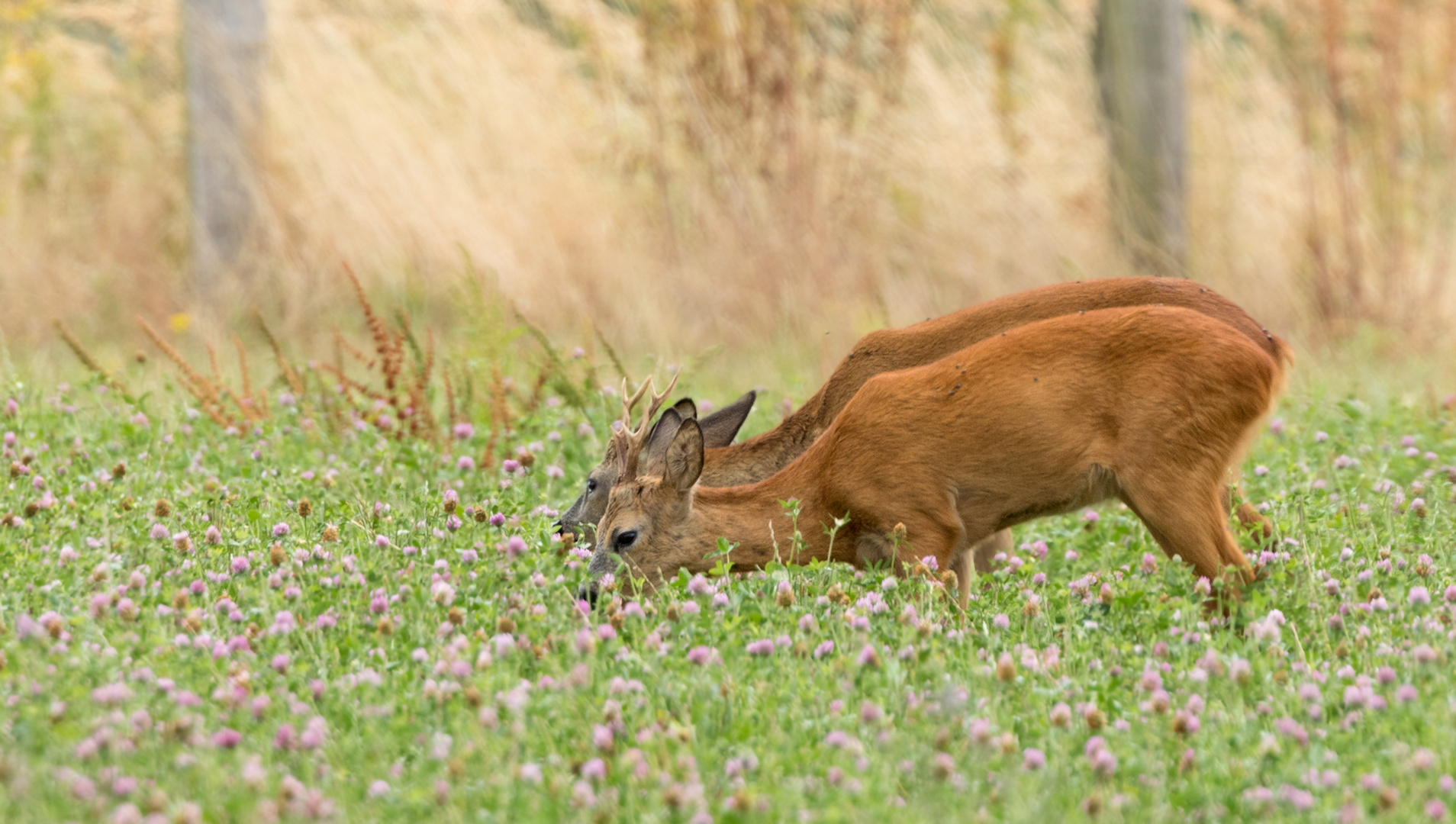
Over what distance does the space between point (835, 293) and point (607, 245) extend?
1.34 metres

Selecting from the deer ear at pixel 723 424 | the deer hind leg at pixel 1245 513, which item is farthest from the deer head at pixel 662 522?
the deer hind leg at pixel 1245 513

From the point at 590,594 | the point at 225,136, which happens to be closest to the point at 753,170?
the point at 225,136

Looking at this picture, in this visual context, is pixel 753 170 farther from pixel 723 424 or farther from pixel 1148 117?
pixel 723 424

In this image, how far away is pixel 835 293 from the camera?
8906 millimetres

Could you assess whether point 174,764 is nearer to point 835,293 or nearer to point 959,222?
point 835,293

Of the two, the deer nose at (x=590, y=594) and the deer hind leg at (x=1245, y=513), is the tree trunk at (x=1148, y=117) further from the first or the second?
the deer nose at (x=590, y=594)

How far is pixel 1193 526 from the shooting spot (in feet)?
14.3

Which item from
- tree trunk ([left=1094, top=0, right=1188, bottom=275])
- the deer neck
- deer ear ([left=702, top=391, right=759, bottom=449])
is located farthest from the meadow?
tree trunk ([left=1094, top=0, right=1188, bottom=275])

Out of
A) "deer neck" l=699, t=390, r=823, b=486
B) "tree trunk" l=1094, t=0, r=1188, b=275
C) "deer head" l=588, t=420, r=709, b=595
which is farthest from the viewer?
"tree trunk" l=1094, t=0, r=1188, b=275

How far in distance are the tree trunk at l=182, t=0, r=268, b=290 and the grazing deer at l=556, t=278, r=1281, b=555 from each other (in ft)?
16.1

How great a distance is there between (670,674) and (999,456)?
1.60 m

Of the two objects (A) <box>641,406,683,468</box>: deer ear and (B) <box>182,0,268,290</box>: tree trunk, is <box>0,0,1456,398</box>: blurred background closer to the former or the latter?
(B) <box>182,0,268,290</box>: tree trunk

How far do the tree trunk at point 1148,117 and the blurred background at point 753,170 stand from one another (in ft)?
0.05

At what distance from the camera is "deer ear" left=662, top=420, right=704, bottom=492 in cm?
478
